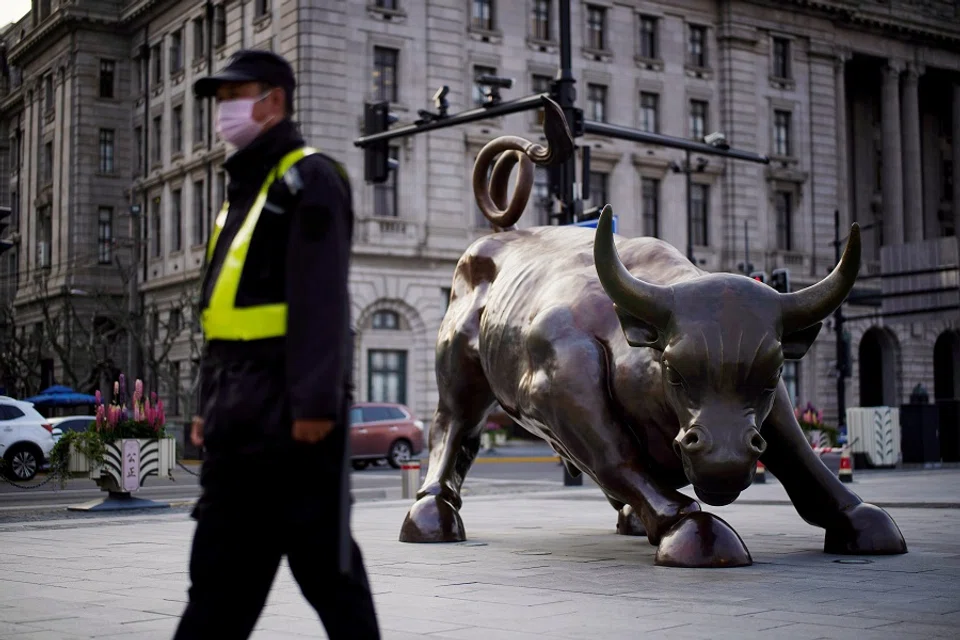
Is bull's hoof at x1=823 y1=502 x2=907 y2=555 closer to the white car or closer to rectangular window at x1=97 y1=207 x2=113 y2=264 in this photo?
the white car

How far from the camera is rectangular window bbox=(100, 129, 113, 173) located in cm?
5478

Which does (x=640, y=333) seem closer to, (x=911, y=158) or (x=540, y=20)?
(x=540, y=20)

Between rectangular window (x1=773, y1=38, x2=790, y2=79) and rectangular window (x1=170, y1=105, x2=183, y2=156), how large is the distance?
23106mm

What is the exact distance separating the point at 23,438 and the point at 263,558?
22894 millimetres

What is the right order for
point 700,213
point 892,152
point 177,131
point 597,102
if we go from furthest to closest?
point 892,152 → point 177,131 → point 700,213 → point 597,102

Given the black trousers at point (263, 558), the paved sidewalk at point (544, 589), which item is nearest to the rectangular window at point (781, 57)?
the paved sidewalk at point (544, 589)

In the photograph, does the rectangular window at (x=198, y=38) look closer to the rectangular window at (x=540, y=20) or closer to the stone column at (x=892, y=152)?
the rectangular window at (x=540, y=20)

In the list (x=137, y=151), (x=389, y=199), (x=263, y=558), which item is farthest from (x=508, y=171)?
(x=137, y=151)

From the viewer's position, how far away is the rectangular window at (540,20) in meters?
45.6

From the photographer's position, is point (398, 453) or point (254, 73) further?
point (398, 453)

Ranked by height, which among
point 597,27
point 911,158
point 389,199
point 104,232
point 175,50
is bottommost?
point 389,199

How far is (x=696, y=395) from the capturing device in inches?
263

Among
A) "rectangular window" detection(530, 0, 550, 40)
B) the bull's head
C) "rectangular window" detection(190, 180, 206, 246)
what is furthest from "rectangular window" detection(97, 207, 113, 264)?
the bull's head

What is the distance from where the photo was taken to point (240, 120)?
4141 millimetres
